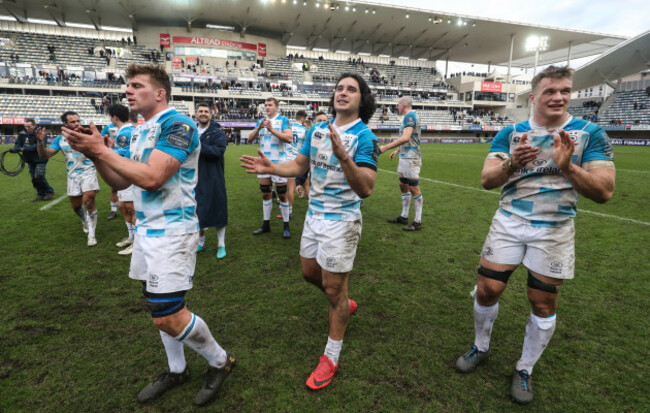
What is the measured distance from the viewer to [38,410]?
2406 millimetres

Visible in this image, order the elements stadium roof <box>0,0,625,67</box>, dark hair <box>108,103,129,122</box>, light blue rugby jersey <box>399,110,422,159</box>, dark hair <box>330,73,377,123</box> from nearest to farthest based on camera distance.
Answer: dark hair <box>330,73,377,123</box> → dark hair <box>108,103,129,122</box> → light blue rugby jersey <box>399,110,422,159</box> → stadium roof <box>0,0,625,67</box>

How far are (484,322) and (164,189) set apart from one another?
2.79 metres

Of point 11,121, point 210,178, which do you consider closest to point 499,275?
point 210,178

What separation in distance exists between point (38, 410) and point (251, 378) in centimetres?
153

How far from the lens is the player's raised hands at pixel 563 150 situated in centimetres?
203

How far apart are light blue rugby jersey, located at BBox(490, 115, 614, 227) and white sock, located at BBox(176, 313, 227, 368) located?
2.56 metres

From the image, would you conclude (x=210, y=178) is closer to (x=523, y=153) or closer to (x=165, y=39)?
(x=523, y=153)

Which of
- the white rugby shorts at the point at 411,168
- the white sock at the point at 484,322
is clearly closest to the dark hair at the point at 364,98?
the white sock at the point at 484,322

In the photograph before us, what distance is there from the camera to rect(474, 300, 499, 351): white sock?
2.76m

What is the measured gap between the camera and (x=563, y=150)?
206cm

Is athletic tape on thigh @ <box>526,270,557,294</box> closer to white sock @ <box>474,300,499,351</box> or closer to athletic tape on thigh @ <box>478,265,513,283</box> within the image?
athletic tape on thigh @ <box>478,265,513,283</box>

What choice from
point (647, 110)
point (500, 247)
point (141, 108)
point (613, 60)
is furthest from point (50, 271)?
point (613, 60)

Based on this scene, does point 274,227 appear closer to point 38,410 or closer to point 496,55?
point 38,410

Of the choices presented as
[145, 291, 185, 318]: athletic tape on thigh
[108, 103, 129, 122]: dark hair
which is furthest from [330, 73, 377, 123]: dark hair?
[108, 103, 129, 122]: dark hair
